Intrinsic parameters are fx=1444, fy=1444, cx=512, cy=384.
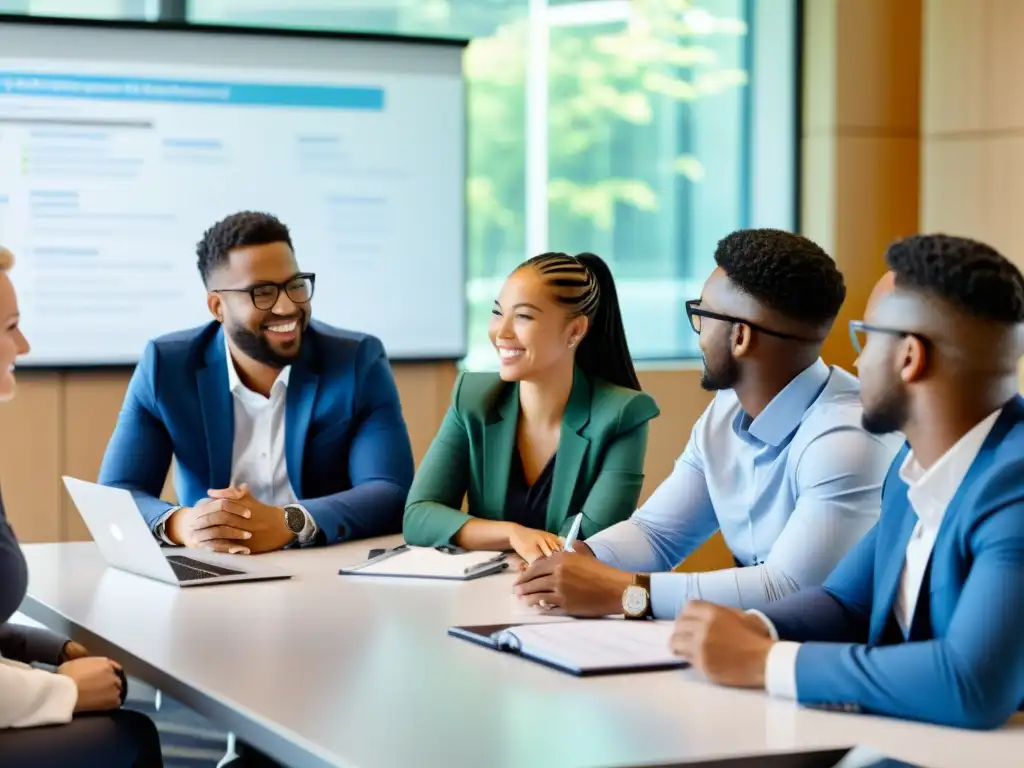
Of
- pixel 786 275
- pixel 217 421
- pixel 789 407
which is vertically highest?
pixel 786 275

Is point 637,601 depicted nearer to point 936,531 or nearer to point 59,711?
point 936,531

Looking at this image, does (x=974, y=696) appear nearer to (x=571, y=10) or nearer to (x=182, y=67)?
(x=182, y=67)

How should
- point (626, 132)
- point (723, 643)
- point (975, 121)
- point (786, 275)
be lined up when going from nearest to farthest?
point (723, 643) < point (786, 275) < point (975, 121) < point (626, 132)

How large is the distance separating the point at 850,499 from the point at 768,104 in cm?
475

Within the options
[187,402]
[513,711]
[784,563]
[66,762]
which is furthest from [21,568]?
[187,402]

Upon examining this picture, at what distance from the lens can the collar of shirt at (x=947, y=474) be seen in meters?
1.94

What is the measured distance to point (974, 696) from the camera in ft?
5.92

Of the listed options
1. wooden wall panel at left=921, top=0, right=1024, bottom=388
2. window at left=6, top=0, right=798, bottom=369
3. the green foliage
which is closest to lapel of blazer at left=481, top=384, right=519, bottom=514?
window at left=6, top=0, right=798, bottom=369

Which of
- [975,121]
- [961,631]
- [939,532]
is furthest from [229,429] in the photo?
[975,121]

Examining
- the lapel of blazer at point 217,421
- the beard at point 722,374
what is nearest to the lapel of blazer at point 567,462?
the beard at point 722,374

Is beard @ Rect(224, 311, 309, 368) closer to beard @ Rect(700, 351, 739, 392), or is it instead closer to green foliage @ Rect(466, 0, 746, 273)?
beard @ Rect(700, 351, 739, 392)

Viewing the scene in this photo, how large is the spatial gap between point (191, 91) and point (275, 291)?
6.95 ft

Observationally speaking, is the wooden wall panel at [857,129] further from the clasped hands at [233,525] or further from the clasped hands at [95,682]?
the clasped hands at [95,682]

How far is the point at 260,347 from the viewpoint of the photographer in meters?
A: 3.71
